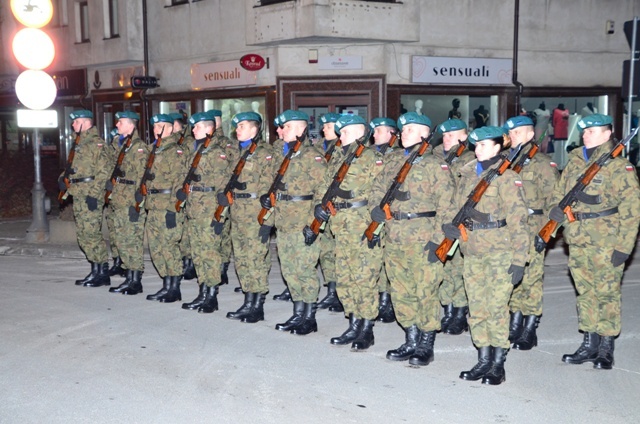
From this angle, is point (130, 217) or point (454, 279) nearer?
point (454, 279)

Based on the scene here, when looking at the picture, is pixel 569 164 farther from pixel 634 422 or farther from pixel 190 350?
pixel 190 350

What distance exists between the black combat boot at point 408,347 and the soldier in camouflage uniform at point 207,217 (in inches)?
105

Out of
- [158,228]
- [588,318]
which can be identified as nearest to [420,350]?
[588,318]

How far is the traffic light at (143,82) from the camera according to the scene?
2027cm

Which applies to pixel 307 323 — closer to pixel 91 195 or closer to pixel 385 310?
pixel 385 310

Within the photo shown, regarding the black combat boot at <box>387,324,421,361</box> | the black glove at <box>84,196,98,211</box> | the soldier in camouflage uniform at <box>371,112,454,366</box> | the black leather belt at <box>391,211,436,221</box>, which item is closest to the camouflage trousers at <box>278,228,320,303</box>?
the soldier in camouflage uniform at <box>371,112,454,366</box>

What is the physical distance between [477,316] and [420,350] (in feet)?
2.64

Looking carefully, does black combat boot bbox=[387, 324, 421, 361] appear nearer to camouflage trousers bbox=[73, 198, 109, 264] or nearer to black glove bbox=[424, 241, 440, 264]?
black glove bbox=[424, 241, 440, 264]

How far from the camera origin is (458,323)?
26.8 ft

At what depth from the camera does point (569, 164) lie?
701cm

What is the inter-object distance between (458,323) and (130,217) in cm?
431

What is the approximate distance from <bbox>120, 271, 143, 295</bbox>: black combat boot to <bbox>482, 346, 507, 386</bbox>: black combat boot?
203 inches

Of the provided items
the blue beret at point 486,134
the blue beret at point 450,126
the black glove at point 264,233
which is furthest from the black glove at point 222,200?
the blue beret at point 486,134

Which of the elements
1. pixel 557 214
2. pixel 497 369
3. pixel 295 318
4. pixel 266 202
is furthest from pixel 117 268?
pixel 557 214
